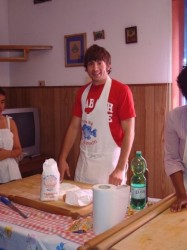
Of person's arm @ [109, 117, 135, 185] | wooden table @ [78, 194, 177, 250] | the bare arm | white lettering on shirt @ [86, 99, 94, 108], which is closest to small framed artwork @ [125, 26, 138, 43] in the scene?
white lettering on shirt @ [86, 99, 94, 108]

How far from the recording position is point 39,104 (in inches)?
131

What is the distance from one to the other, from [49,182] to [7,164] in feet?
3.16

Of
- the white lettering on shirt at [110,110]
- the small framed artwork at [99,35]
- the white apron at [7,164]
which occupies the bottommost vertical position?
the white apron at [7,164]

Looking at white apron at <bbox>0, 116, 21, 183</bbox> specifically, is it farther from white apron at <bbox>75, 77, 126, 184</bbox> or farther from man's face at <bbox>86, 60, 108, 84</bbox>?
man's face at <bbox>86, 60, 108, 84</bbox>

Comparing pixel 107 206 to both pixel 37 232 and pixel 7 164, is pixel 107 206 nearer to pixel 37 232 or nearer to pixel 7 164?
pixel 37 232

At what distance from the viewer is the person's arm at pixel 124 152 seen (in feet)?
5.11

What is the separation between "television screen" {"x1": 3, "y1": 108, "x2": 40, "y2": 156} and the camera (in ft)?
10.1

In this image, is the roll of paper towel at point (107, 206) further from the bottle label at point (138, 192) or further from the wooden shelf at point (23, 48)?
the wooden shelf at point (23, 48)

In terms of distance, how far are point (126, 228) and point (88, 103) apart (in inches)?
40.0

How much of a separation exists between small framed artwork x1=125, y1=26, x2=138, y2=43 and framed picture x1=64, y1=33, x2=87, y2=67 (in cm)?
43

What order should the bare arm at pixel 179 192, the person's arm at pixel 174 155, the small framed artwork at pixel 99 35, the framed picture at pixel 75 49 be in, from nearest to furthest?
the bare arm at pixel 179 192 < the person's arm at pixel 174 155 < the small framed artwork at pixel 99 35 < the framed picture at pixel 75 49

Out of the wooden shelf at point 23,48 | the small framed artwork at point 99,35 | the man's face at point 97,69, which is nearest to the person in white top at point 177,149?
the man's face at point 97,69

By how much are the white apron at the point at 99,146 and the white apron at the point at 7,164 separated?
0.59 meters

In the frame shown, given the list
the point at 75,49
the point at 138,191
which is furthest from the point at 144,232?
the point at 75,49
